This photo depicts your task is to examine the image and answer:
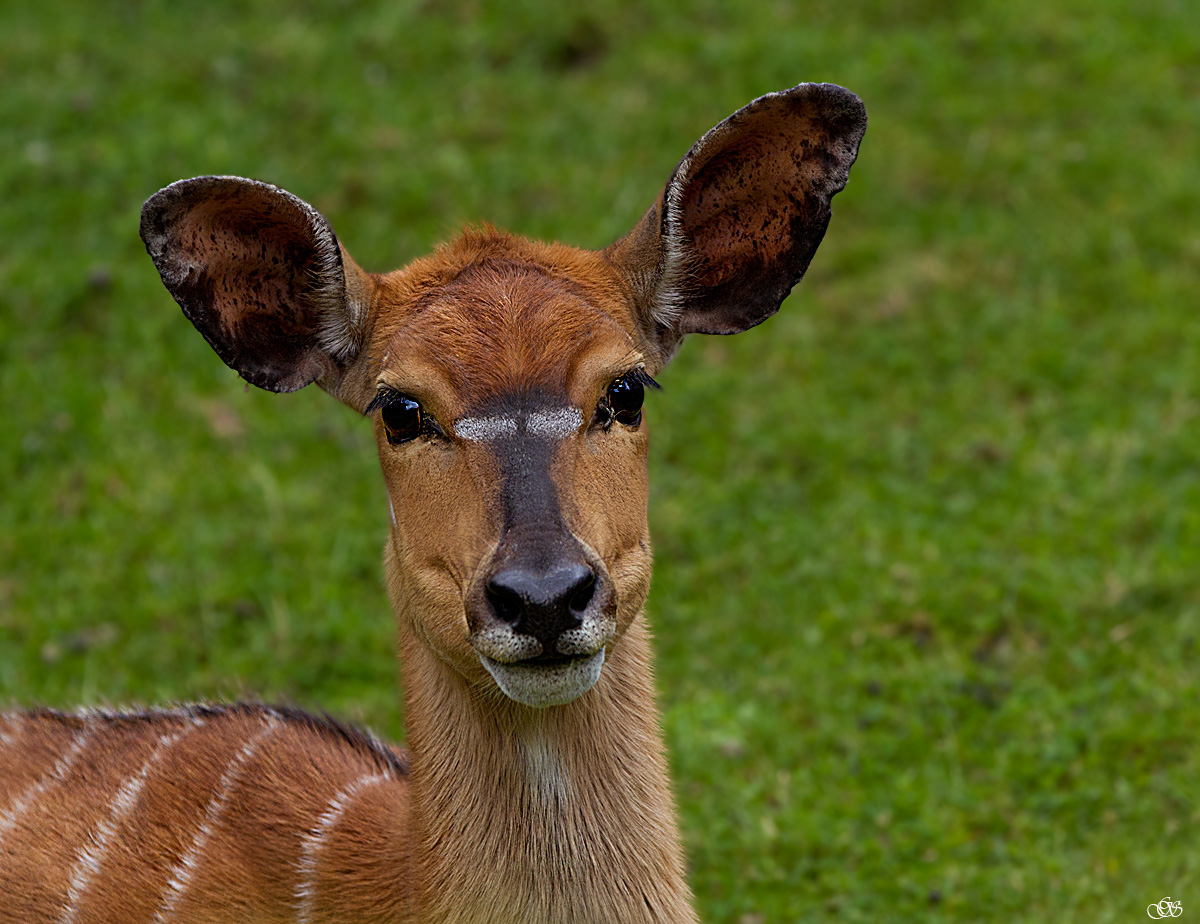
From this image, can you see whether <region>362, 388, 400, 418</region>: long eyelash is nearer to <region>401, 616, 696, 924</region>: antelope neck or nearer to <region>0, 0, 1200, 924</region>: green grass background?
<region>401, 616, 696, 924</region>: antelope neck

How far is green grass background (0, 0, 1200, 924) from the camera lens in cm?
627

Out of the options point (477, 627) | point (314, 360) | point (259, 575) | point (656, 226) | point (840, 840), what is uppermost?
point (656, 226)

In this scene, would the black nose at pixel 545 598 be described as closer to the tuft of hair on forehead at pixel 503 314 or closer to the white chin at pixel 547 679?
the white chin at pixel 547 679

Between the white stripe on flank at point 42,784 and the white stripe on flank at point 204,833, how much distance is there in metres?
0.59

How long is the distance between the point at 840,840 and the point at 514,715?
7.87 ft

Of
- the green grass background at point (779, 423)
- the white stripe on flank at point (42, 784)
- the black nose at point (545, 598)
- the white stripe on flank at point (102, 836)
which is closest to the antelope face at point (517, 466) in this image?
the black nose at point (545, 598)

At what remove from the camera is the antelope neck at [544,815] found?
13.1 ft

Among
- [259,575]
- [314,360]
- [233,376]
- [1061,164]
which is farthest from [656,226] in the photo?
[1061,164]

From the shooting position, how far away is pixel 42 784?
4.85m

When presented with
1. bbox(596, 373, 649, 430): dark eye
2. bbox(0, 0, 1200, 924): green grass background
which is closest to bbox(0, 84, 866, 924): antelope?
bbox(596, 373, 649, 430): dark eye

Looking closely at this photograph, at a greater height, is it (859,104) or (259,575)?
(859,104)

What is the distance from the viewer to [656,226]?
4.38 m

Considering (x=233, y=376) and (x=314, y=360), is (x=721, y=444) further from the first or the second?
(x=314, y=360)

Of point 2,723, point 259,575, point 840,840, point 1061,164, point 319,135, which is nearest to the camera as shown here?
point 2,723
